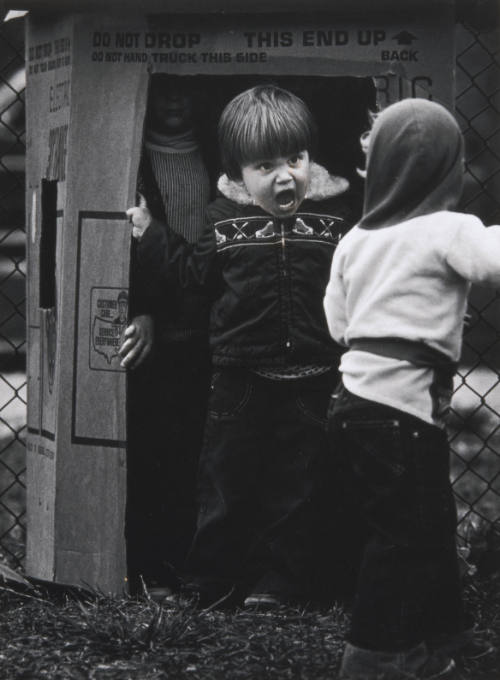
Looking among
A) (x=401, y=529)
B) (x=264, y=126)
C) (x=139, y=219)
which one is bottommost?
(x=401, y=529)

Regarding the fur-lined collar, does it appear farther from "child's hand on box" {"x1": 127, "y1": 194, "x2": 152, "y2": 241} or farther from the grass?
the grass

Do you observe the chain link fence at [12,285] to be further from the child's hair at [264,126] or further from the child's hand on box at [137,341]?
the child's hair at [264,126]

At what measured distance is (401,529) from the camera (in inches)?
112

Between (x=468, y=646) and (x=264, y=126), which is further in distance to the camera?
(x=264, y=126)

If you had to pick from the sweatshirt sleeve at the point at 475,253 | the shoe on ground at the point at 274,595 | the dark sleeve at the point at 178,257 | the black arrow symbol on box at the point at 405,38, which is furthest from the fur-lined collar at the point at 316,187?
the shoe on ground at the point at 274,595

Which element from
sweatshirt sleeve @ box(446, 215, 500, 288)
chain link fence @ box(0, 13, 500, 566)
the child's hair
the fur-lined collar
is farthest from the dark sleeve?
chain link fence @ box(0, 13, 500, 566)

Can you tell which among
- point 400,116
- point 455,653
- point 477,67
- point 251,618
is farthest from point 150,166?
point 477,67


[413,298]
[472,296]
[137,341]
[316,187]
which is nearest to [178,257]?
[137,341]

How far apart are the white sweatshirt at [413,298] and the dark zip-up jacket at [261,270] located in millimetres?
475

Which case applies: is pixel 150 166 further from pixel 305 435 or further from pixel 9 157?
pixel 9 157

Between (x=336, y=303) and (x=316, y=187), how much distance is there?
52 centimetres

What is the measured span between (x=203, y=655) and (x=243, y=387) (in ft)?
2.43

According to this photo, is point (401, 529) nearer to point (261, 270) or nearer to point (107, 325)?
point (261, 270)

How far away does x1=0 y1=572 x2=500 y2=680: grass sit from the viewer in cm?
303
